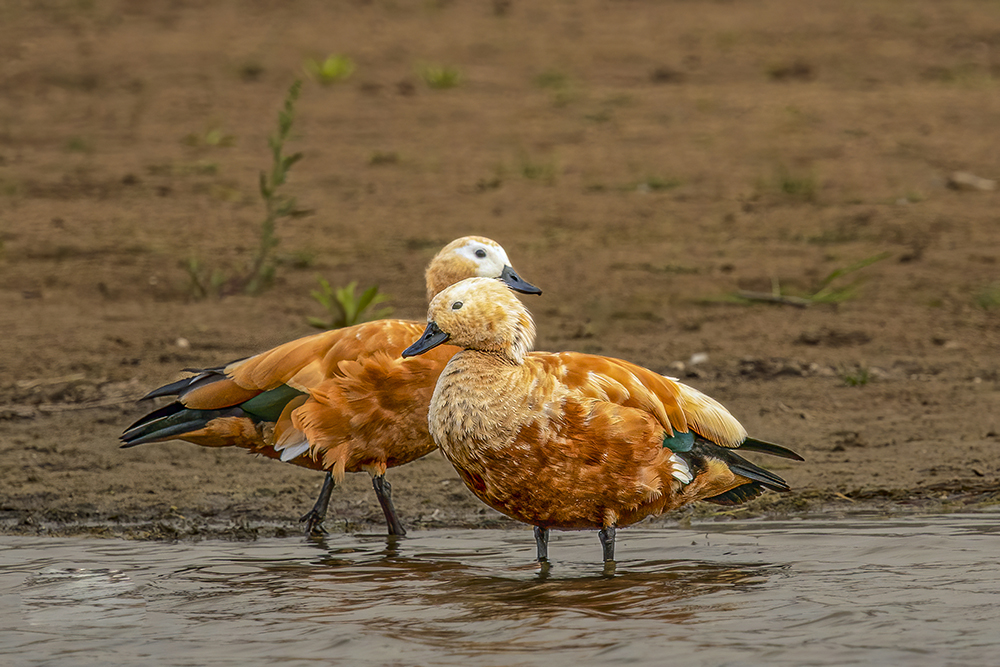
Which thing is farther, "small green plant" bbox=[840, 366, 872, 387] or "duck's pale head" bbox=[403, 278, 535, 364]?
"small green plant" bbox=[840, 366, 872, 387]

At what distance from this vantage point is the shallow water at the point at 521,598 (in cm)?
458

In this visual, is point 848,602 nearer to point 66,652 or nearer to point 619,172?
point 66,652

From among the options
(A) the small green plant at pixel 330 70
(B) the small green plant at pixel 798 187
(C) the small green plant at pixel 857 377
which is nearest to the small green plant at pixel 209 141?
(A) the small green plant at pixel 330 70

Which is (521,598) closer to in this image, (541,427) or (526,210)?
(541,427)

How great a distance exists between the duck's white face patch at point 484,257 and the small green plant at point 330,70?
922 cm

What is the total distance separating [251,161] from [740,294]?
546 cm

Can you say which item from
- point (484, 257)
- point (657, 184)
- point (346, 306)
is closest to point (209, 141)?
point (657, 184)

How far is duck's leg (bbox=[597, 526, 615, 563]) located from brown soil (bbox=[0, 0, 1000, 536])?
1026mm

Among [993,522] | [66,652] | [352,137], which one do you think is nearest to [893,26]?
[352,137]

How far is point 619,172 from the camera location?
Result: 12828 millimetres

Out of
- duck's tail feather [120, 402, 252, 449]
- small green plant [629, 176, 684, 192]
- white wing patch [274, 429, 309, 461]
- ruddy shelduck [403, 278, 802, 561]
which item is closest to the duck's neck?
→ ruddy shelduck [403, 278, 802, 561]

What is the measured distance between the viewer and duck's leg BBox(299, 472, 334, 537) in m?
6.23

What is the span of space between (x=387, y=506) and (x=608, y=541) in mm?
Answer: 1190

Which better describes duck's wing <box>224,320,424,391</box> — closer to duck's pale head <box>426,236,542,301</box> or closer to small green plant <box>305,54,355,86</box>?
duck's pale head <box>426,236,542,301</box>
